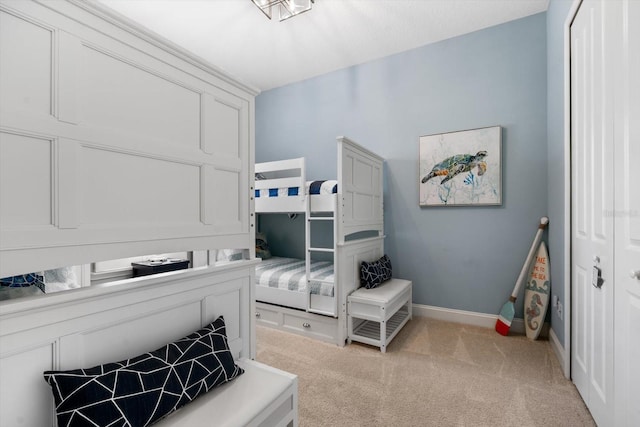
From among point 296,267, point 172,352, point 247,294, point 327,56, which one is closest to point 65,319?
point 172,352

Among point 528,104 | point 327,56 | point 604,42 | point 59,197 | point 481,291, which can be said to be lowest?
point 481,291

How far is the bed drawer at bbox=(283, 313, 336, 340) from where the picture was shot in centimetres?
252

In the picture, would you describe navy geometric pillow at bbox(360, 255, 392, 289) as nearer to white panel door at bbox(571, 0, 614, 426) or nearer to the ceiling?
white panel door at bbox(571, 0, 614, 426)

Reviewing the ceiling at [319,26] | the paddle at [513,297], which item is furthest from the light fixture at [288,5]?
the paddle at [513,297]

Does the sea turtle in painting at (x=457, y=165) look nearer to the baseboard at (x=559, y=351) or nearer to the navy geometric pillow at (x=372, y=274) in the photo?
the navy geometric pillow at (x=372, y=274)

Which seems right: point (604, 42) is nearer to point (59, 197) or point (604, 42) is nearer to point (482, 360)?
point (482, 360)

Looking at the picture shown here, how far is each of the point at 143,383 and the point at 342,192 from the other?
185 centimetres

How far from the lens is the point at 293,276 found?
275 cm

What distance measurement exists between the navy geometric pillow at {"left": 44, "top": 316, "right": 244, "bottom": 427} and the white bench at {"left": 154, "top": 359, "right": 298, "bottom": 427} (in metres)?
0.04

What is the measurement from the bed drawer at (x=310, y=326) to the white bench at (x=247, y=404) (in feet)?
4.13

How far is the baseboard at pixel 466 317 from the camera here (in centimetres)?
266

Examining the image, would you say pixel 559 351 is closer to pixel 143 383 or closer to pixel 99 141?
pixel 143 383

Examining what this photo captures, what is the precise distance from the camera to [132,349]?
1.05 metres

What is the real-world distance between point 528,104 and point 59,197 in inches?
131
